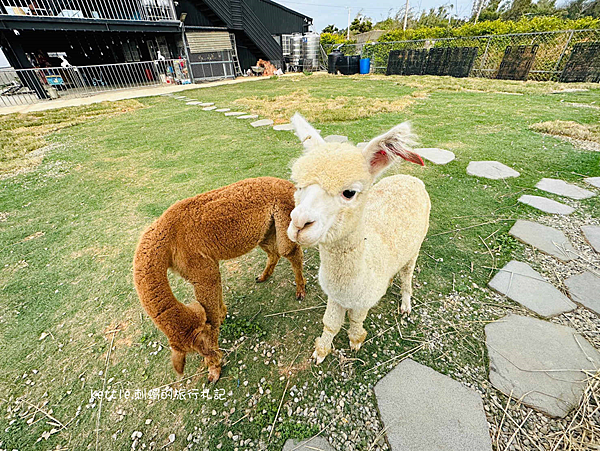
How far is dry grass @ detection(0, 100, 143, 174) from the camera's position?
19.5 ft

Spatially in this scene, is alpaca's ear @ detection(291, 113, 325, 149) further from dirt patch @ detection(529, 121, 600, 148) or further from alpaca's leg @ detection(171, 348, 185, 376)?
dirt patch @ detection(529, 121, 600, 148)

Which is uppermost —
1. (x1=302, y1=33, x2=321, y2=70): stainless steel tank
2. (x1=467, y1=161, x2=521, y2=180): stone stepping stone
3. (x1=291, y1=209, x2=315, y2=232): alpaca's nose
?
(x1=302, y1=33, x2=321, y2=70): stainless steel tank

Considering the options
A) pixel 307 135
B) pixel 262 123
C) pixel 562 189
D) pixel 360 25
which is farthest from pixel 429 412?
pixel 360 25

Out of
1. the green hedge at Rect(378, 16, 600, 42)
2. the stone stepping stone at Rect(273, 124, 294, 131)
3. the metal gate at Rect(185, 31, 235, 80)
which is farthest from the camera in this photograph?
the metal gate at Rect(185, 31, 235, 80)

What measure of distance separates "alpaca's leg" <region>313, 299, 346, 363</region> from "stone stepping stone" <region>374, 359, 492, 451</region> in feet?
1.46

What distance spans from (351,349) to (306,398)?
1.74ft

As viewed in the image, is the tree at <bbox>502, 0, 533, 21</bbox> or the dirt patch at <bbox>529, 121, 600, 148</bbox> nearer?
the dirt patch at <bbox>529, 121, 600, 148</bbox>

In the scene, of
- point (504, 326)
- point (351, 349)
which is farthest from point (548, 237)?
point (351, 349)

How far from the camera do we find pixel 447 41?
17.2m

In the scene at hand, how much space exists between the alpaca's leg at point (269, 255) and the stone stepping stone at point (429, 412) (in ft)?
4.73

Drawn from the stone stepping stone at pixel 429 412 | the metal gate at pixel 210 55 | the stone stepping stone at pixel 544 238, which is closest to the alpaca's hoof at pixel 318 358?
the stone stepping stone at pixel 429 412

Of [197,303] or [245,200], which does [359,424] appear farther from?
[245,200]

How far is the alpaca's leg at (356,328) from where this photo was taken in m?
1.87

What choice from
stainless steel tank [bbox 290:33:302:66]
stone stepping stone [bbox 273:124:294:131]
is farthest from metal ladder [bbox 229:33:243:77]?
stone stepping stone [bbox 273:124:294:131]
